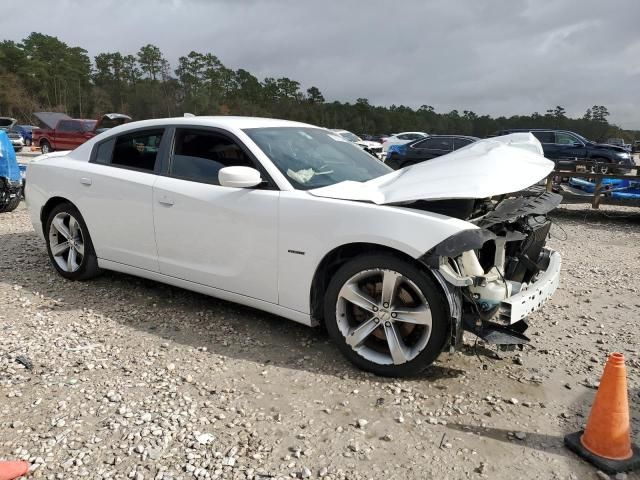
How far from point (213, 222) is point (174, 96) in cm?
6965

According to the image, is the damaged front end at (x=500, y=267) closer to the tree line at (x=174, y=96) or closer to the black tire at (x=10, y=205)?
the black tire at (x=10, y=205)

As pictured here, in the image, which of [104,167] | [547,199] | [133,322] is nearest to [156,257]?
[133,322]

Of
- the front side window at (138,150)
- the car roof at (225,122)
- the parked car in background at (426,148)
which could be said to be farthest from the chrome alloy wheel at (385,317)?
the parked car in background at (426,148)

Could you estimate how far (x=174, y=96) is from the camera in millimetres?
67875

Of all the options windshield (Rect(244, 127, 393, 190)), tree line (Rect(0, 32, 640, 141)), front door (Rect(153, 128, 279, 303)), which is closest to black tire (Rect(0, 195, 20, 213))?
front door (Rect(153, 128, 279, 303))

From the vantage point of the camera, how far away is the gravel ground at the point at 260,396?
7.84 ft

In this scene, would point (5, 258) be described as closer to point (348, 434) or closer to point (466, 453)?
point (348, 434)

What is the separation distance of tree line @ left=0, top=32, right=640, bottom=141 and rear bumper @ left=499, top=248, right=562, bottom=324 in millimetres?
42446

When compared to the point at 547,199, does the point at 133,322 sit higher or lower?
lower

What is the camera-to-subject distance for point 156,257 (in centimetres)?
408

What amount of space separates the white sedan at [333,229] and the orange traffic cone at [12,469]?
1676 mm

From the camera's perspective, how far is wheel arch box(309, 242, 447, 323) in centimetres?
308

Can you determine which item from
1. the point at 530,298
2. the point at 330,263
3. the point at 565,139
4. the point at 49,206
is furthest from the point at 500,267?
the point at 565,139

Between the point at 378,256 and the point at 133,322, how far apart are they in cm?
216
